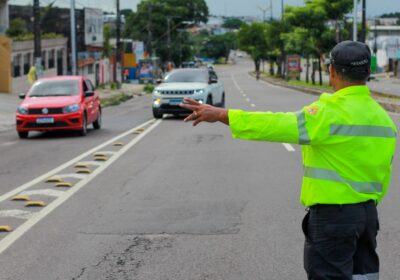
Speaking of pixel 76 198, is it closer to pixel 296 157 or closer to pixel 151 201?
pixel 151 201

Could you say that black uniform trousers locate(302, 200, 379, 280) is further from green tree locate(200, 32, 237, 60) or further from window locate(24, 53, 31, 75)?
green tree locate(200, 32, 237, 60)

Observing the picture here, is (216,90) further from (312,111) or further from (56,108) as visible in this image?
(312,111)

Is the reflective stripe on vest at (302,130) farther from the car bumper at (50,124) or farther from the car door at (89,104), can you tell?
the car door at (89,104)

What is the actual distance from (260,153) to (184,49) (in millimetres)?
112940

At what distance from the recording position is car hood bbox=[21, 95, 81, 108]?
20.6 meters

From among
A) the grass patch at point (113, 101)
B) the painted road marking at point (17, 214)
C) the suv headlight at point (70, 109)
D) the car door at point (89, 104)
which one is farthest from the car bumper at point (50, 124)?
the grass patch at point (113, 101)

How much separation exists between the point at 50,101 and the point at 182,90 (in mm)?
6233

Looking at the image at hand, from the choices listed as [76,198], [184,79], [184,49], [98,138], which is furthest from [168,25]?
[76,198]

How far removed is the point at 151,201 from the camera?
34.1 ft

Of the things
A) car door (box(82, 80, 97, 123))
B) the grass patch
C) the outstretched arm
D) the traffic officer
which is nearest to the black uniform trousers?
the traffic officer

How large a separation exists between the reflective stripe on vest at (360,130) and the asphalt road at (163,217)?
2.82 m

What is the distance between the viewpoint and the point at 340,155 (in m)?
4.05

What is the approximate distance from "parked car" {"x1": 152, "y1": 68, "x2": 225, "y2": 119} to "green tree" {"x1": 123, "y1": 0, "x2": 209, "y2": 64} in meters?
86.6

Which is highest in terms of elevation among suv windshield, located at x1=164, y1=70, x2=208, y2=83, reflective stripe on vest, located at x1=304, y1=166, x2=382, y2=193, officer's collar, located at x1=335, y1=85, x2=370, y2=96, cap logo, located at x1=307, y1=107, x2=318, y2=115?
officer's collar, located at x1=335, y1=85, x2=370, y2=96
